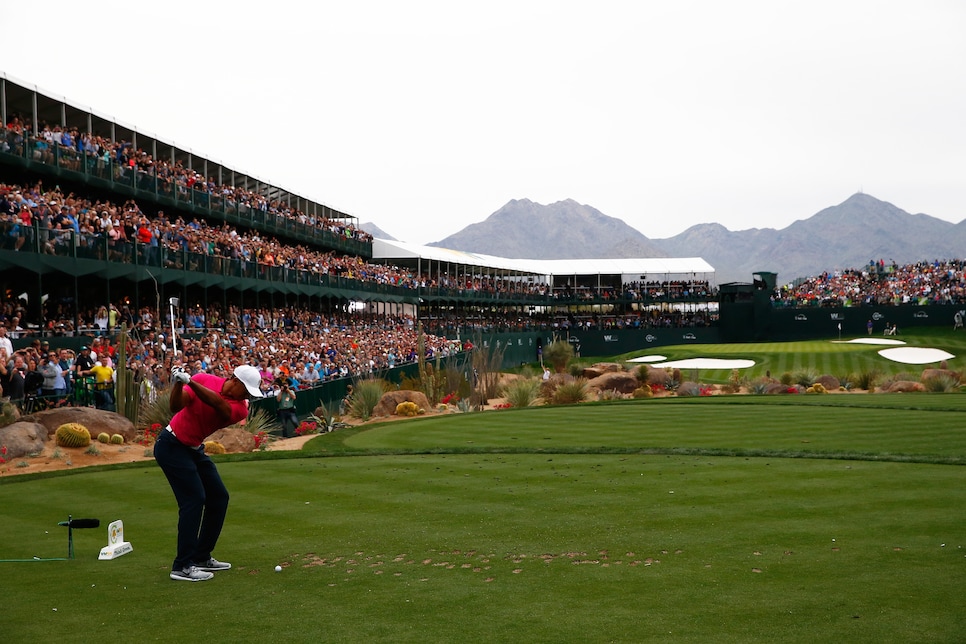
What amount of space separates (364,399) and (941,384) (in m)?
21.9

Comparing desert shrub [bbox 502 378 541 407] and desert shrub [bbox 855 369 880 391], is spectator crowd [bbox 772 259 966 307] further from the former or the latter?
desert shrub [bbox 502 378 541 407]

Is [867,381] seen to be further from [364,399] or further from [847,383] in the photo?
[364,399]

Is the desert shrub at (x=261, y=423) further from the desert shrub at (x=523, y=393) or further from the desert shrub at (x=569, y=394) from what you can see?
the desert shrub at (x=569, y=394)

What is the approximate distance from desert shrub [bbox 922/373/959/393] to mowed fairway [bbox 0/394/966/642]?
19.1m

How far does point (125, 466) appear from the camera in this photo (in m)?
17.0

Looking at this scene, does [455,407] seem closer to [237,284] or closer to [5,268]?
[237,284]

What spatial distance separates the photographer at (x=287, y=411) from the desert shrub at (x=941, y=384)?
2435 cm

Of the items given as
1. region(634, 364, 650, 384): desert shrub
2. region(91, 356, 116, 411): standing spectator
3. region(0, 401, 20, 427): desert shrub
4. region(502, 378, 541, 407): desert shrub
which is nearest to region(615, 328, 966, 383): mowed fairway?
region(634, 364, 650, 384): desert shrub

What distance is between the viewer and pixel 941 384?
3469 cm

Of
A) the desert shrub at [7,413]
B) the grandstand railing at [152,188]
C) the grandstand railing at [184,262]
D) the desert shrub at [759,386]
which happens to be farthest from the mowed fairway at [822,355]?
the desert shrub at [7,413]

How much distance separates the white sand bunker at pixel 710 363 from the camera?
5356 centimetres

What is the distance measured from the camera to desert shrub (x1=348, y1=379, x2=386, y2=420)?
29359mm

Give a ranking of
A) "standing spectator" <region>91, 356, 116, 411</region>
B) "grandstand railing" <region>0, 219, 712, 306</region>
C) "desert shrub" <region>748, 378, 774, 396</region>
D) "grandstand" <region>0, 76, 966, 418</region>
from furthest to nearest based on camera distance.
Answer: "desert shrub" <region>748, 378, 774, 396</region>, "grandstand" <region>0, 76, 966, 418</region>, "grandstand railing" <region>0, 219, 712, 306</region>, "standing spectator" <region>91, 356, 116, 411</region>

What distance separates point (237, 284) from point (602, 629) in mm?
34834
